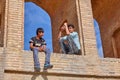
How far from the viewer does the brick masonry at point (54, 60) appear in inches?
321

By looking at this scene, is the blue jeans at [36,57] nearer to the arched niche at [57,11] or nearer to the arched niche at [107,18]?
the arched niche at [57,11]

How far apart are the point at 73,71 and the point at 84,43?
103 cm

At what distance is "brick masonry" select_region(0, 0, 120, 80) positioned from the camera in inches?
321

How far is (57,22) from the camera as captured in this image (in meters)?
11.7

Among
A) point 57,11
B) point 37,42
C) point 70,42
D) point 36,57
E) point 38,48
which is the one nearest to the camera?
point 36,57

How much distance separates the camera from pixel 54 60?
338 inches

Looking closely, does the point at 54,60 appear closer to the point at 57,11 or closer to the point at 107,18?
the point at 57,11

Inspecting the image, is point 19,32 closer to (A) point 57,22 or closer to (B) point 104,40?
(A) point 57,22

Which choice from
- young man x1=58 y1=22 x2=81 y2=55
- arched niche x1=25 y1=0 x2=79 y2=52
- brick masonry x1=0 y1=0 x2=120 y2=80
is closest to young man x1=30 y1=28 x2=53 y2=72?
brick masonry x1=0 y1=0 x2=120 y2=80

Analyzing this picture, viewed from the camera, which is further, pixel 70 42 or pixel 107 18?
pixel 107 18

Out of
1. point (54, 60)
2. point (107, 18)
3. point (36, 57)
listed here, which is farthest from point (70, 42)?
point (107, 18)

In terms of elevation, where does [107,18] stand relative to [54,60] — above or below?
above

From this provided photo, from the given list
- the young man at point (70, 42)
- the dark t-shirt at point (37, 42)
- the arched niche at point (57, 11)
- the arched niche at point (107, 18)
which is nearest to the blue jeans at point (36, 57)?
the dark t-shirt at point (37, 42)

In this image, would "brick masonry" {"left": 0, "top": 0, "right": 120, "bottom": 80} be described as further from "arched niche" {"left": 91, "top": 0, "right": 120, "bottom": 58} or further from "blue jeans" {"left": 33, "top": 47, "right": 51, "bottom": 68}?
"arched niche" {"left": 91, "top": 0, "right": 120, "bottom": 58}
